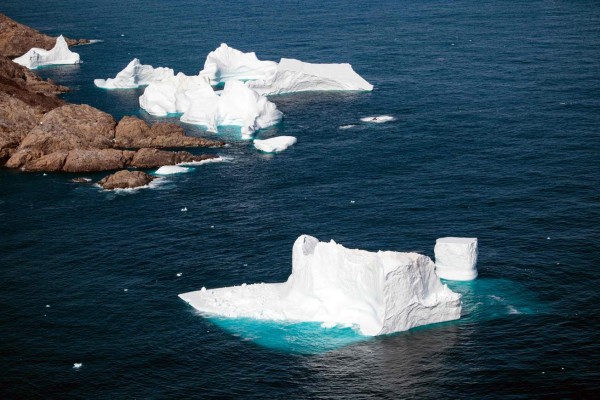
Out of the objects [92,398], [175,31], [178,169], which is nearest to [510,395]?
[92,398]

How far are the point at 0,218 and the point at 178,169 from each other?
2092cm

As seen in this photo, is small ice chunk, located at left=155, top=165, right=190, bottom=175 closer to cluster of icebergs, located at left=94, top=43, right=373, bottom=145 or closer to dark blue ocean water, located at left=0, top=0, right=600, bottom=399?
dark blue ocean water, located at left=0, top=0, right=600, bottom=399

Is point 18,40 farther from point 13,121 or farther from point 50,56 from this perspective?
point 13,121

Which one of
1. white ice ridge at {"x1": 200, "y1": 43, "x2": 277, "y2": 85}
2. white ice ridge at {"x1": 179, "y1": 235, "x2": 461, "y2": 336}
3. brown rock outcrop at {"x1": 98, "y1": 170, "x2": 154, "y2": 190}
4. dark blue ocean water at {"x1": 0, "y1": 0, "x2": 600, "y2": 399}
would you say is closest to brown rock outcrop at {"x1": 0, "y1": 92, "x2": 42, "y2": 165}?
dark blue ocean water at {"x1": 0, "y1": 0, "x2": 600, "y2": 399}

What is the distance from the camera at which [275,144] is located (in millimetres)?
106438

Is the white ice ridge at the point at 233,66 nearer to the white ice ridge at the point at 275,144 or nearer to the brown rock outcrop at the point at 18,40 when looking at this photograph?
the white ice ridge at the point at 275,144

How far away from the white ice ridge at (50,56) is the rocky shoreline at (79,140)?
45.2 metres

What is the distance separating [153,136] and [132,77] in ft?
110

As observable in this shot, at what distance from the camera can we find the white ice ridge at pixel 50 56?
165 meters

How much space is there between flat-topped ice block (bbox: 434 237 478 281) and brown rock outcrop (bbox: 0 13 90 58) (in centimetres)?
12621

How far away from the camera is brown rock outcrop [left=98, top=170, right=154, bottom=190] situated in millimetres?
95744

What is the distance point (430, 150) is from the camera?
102 metres

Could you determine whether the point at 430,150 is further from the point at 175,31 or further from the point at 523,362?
the point at 175,31

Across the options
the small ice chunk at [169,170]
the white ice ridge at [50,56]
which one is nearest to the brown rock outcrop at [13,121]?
the small ice chunk at [169,170]
